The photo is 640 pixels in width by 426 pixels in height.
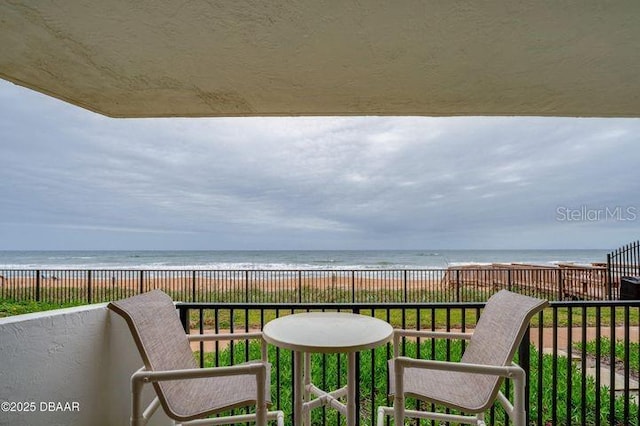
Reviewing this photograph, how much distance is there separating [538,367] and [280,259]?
2309 cm

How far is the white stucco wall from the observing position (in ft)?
4.12

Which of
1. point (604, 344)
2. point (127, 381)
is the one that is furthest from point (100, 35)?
point (604, 344)

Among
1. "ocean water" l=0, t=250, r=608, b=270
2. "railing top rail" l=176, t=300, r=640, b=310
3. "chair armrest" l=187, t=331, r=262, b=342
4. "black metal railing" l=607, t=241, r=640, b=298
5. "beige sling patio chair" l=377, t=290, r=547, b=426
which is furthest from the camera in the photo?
"ocean water" l=0, t=250, r=608, b=270

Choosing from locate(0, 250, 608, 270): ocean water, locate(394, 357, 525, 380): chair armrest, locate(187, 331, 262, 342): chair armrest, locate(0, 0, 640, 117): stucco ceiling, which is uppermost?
locate(0, 0, 640, 117): stucco ceiling

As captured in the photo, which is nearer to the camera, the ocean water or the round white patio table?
the round white patio table

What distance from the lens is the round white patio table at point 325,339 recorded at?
132cm

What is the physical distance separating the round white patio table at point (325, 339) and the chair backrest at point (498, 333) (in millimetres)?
504

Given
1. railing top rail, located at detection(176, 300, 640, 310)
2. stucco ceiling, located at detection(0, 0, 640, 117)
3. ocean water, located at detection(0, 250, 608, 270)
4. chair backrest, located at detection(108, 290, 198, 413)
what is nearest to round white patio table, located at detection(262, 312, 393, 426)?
railing top rail, located at detection(176, 300, 640, 310)

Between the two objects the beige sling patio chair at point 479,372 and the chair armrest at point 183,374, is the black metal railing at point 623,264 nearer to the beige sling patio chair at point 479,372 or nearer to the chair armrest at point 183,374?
the beige sling patio chair at point 479,372

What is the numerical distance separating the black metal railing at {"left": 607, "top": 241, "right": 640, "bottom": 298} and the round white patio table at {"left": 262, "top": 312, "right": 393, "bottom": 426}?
26.8ft

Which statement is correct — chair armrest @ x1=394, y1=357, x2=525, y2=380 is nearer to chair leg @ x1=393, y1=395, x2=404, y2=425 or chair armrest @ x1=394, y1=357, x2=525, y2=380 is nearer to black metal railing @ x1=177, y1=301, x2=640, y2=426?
chair leg @ x1=393, y1=395, x2=404, y2=425

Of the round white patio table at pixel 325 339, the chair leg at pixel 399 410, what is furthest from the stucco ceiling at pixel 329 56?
the chair leg at pixel 399 410

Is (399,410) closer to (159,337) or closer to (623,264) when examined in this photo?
(159,337)

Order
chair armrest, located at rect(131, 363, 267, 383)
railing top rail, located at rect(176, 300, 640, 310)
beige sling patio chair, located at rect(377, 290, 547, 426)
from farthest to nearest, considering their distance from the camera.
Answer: railing top rail, located at rect(176, 300, 640, 310) < beige sling patio chair, located at rect(377, 290, 547, 426) < chair armrest, located at rect(131, 363, 267, 383)
